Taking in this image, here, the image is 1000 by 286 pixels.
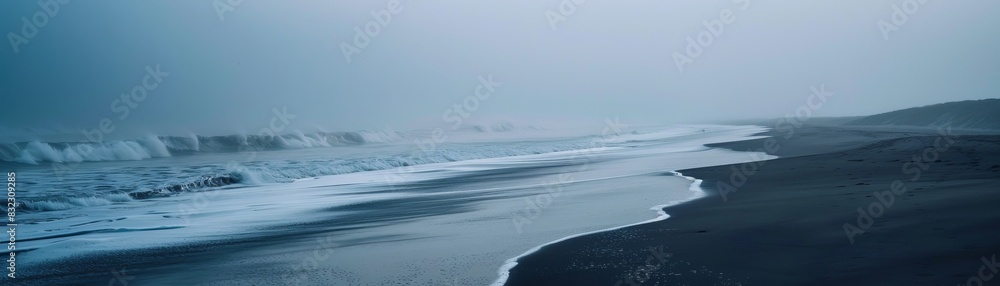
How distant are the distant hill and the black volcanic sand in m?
28.8

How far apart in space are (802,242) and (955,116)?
1713 inches

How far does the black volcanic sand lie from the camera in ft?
16.1

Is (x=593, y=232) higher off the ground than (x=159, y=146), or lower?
lower

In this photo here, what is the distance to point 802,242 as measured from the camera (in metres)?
6.14

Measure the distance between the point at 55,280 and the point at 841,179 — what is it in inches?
422

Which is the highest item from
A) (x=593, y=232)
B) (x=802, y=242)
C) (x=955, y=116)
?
(x=955, y=116)

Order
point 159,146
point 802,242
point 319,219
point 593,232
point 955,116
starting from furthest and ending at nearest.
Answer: point 955,116
point 159,146
point 319,219
point 593,232
point 802,242

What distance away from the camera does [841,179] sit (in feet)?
38.2

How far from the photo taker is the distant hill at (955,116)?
3519 centimetres

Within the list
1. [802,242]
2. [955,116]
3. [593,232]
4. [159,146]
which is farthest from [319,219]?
[955,116]

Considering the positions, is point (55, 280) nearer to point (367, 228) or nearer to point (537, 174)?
point (367, 228)

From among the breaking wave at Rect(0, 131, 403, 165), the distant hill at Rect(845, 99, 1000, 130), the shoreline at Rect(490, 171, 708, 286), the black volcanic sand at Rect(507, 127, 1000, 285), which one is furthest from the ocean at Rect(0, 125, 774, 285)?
the distant hill at Rect(845, 99, 1000, 130)

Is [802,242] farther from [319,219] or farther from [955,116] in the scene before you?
[955,116]

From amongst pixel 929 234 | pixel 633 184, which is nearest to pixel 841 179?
pixel 633 184
